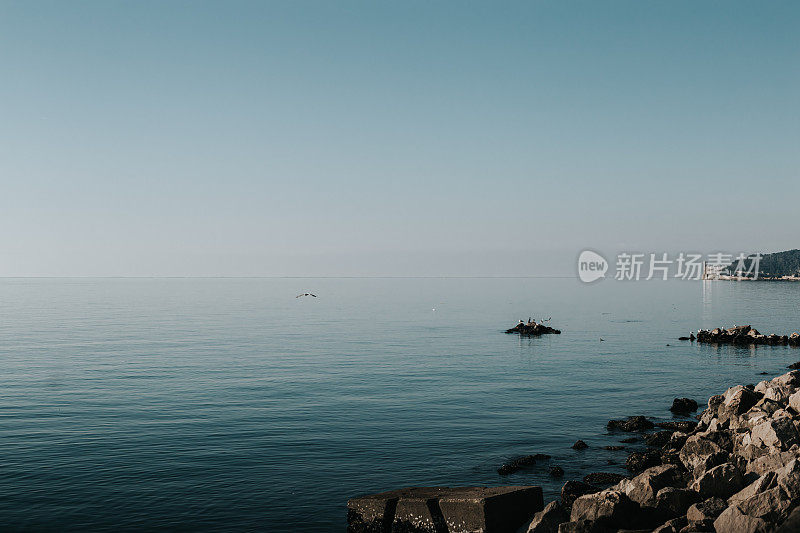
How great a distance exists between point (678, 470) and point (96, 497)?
2009 cm

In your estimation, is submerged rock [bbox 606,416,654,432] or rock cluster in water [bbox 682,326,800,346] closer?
submerged rock [bbox 606,416,654,432]

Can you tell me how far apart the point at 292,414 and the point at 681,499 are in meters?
24.5

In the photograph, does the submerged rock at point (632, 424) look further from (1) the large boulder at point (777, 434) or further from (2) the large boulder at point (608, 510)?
(2) the large boulder at point (608, 510)

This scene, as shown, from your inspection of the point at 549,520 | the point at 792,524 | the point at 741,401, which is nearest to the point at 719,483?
the point at 549,520

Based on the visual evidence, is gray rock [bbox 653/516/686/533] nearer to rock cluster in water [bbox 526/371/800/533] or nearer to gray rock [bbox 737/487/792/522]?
rock cluster in water [bbox 526/371/800/533]

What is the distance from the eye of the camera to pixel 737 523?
14.8m

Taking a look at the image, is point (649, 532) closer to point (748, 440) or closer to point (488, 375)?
point (748, 440)

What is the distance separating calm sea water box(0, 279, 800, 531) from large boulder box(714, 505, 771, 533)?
934cm

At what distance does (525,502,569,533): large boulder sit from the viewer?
18031mm

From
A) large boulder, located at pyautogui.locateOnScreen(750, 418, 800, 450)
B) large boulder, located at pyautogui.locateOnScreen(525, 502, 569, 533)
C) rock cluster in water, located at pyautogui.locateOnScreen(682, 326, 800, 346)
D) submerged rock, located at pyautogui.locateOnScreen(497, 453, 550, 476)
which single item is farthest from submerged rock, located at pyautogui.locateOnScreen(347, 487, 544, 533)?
rock cluster in water, located at pyautogui.locateOnScreen(682, 326, 800, 346)

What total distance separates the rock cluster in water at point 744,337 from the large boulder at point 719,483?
7127 cm

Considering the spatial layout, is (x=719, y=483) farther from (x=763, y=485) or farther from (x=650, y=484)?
(x=763, y=485)

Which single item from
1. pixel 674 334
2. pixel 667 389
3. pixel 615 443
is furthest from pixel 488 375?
pixel 674 334

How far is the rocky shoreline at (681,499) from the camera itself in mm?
15219
